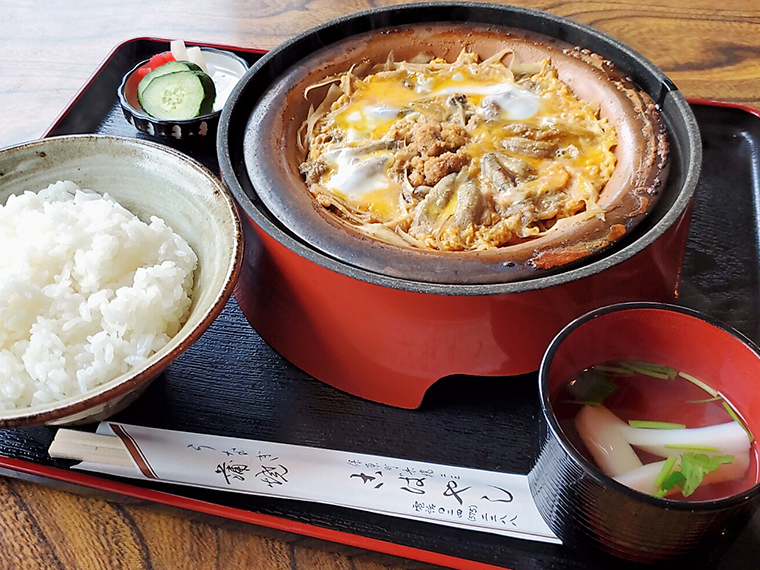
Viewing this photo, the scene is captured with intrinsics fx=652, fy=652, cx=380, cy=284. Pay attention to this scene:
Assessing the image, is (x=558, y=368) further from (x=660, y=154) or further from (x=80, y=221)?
(x=80, y=221)

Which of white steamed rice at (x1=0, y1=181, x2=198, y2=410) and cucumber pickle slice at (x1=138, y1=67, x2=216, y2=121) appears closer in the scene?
white steamed rice at (x1=0, y1=181, x2=198, y2=410)

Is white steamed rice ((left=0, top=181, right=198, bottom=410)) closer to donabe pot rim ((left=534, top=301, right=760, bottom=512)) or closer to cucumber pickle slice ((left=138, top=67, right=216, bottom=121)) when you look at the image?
cucumber pickle slice ((left=138, top=67, right=216, bottom=121))

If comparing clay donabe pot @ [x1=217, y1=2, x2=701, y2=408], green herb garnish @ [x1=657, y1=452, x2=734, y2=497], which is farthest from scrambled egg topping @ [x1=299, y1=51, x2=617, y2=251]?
green herb garnish @ [x1=657, y1=452, x2=734, y2=497]

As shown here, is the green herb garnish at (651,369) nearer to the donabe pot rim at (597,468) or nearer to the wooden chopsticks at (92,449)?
the donabe pot rim at (597,468)

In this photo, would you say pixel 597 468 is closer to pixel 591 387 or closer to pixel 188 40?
pixel 591 387

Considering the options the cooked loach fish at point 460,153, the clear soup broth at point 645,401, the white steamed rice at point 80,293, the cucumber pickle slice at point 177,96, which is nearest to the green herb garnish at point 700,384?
the clear soup broth at point 645,401

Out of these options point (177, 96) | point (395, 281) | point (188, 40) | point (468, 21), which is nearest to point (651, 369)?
point (395, 281)
